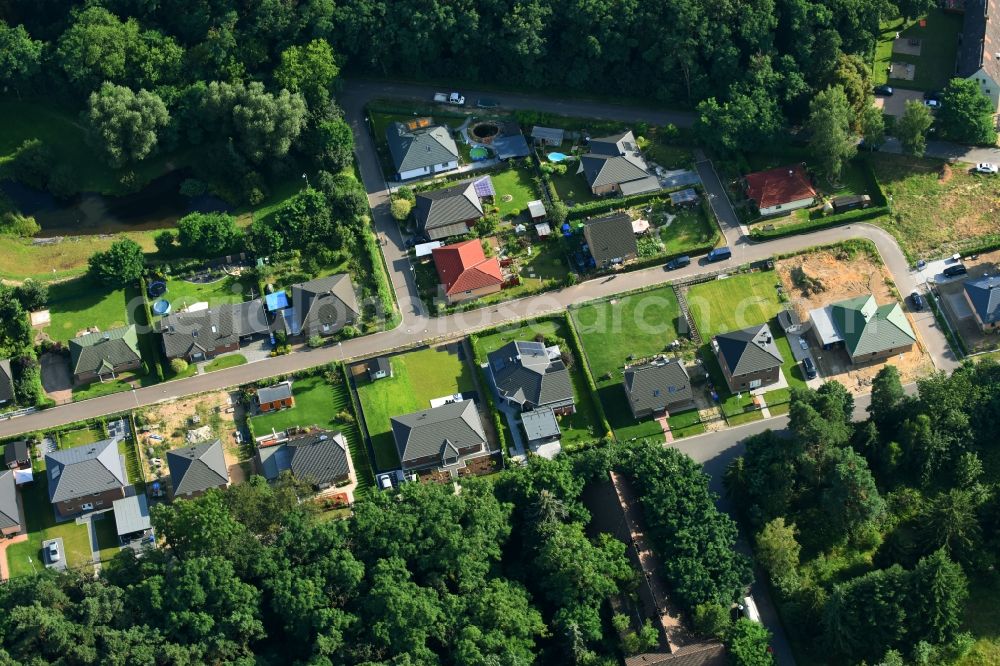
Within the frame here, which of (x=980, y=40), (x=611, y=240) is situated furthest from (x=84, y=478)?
(x=980, y=40)

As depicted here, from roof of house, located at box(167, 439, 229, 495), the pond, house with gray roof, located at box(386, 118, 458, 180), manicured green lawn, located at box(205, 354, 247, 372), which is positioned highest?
the pond

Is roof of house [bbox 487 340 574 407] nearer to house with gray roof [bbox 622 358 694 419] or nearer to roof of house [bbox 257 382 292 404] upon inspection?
house with gray roof [bbox 622 358 694 419]

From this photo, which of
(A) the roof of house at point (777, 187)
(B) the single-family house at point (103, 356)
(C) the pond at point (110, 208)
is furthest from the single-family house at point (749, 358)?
(B) the single-family house at point (103, 356)

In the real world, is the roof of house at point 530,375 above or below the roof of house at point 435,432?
above

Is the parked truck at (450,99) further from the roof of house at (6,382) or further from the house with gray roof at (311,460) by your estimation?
the roof of house at (6,382)

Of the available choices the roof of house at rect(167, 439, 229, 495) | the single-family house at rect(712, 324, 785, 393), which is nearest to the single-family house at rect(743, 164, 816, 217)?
the single-family house at rect(712, 324, 785, 393)

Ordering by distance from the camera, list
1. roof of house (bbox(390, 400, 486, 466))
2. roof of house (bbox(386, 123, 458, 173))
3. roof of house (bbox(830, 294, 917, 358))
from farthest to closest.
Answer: roof of house (bbox(386, 123, 458, 173))
roof of house (bbox(830, 294, 917, 358))
roof of house (bbox(390, 400, 486, 466))
